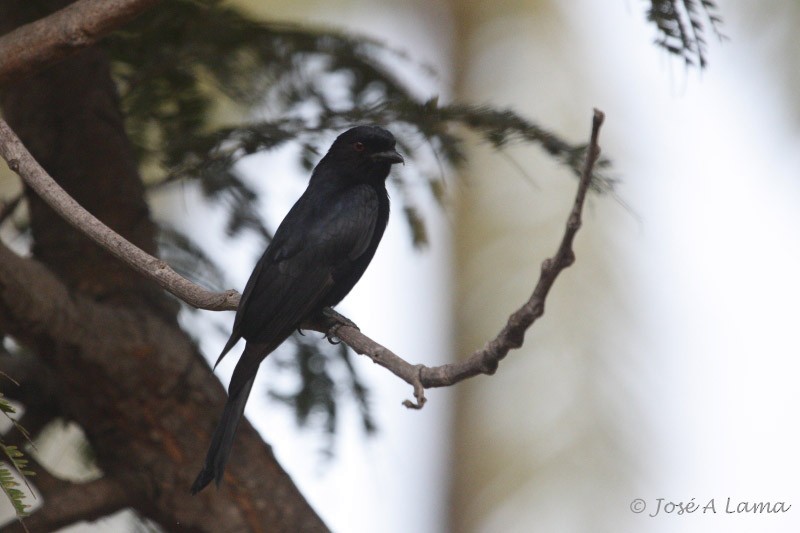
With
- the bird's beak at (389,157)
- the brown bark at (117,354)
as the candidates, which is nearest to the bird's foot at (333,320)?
the brown bark at (117,354)

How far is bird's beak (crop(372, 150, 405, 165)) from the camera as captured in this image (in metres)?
3.84

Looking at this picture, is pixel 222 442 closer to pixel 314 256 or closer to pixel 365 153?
pixel 314 256

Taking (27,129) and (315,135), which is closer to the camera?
(315,135)

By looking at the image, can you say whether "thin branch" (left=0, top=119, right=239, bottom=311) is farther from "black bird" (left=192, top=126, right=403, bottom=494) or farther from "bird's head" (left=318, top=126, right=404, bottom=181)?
"bird's head" (left=318, top=126, right=404, bottom=181)

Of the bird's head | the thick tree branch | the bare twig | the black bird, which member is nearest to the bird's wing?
the black bird

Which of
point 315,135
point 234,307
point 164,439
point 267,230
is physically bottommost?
point 164,439

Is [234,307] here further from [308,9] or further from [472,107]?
[308,9]

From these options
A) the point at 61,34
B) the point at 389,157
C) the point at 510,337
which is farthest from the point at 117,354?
the point at 510,337

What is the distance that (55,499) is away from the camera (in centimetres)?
342

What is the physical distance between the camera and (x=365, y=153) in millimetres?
4055

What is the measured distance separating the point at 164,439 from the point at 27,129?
1.45 meters

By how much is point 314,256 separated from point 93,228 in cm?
121

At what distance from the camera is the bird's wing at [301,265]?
3.22 metres

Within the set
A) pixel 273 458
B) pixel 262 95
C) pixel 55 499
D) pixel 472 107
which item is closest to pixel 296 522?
pixel 273 458
